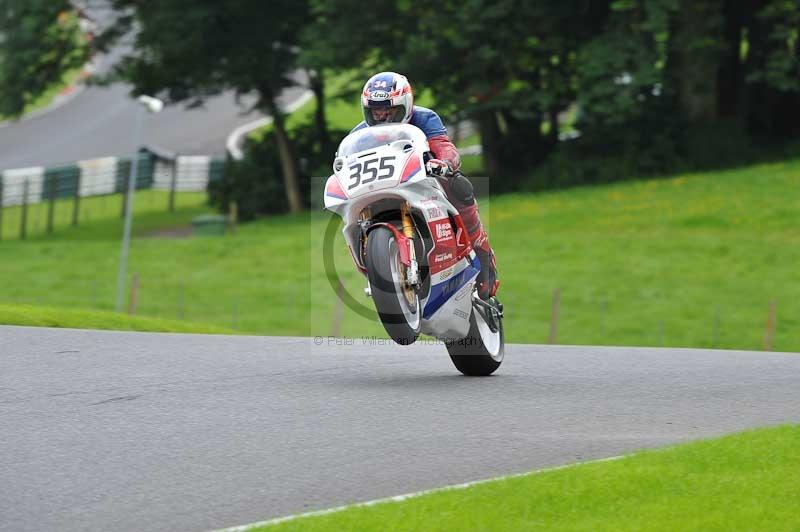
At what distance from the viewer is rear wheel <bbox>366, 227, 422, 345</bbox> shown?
9297 mm

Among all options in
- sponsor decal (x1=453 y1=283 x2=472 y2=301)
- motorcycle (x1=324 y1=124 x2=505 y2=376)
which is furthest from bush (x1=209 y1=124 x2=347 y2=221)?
motorcycle (x1=324 y1=124 x2=505 y2=376)

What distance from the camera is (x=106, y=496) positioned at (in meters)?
6.53

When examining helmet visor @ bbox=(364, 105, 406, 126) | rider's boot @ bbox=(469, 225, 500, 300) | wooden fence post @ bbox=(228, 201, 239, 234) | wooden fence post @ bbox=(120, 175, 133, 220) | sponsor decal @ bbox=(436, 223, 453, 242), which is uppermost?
wooden fence post @ bbox=(120, 175, 133, 220)

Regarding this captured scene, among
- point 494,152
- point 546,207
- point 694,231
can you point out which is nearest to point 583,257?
point 694,231

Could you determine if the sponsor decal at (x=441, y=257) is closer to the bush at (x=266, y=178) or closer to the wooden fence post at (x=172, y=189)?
the bush at (x=266, y=178)

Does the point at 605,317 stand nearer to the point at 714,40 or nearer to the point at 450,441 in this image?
the point at 714,40

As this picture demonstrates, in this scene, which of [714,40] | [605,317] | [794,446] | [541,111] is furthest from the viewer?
[541,111]

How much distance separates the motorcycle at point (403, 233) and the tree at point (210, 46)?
34762 mm

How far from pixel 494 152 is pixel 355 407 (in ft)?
122

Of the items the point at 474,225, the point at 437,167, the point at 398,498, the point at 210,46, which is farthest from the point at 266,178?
the point at 398,498

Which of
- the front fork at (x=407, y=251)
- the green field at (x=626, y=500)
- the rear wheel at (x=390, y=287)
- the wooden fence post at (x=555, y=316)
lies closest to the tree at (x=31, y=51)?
the wooden fence post at (x=555, y=316)

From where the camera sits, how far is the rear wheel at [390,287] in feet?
30.5

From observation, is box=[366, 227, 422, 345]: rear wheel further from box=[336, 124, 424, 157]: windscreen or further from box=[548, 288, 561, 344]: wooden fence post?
box=[548, 288, 561, 344]: wooden fence post

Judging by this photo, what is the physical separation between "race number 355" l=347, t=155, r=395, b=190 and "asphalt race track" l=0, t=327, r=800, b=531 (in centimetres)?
135
